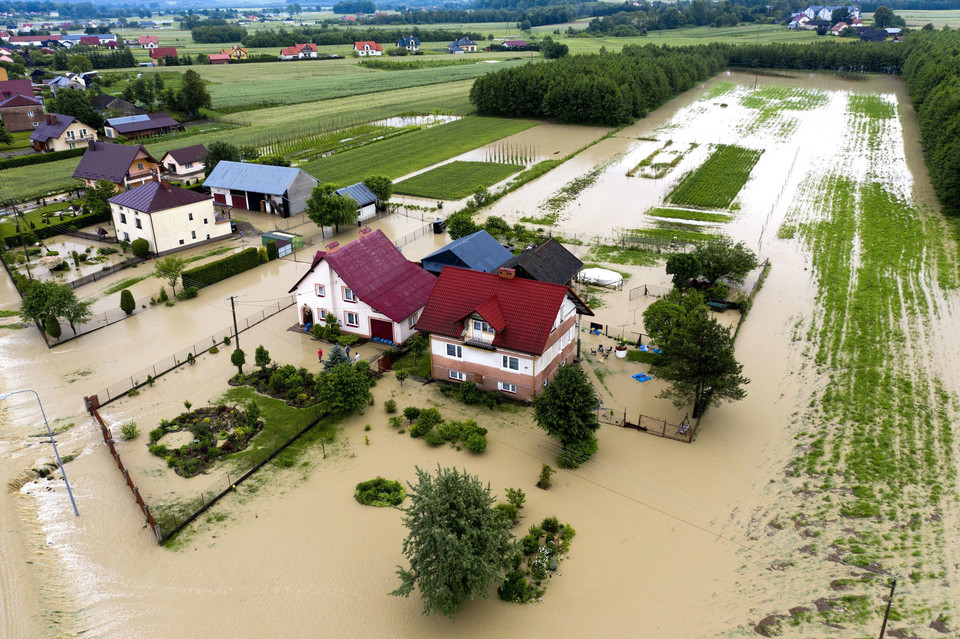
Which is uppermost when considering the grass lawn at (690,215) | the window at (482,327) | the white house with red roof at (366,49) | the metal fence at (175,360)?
the white house with red roof at (366,49)

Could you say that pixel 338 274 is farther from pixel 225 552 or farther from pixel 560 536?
pixel 560 536

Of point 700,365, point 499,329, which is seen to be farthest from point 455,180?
point 700,365

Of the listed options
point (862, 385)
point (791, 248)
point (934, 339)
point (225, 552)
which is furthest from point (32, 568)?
point (791, 248)

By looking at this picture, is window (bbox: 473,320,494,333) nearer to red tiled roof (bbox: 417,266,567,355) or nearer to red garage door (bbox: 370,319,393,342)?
red tiled roof (bbox: 417,266,567,355)

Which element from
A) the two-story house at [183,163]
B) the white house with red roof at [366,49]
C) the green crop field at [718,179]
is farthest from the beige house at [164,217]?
the white house with red roof at [366,49]

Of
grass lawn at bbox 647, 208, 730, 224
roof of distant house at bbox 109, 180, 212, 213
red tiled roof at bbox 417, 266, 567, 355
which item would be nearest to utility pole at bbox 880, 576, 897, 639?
red tiled roof at bbox 417, 266, 567, 355

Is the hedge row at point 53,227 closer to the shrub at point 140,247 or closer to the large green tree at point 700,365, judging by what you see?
the shrub at point 140,247

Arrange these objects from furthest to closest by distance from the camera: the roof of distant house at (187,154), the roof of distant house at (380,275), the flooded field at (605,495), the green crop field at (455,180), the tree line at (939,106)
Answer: the roof of distant house at (187,154)
the green crop field at (455,180)
the tree line at (939,106)
the roof of distant house at (380,275)
the flooded field at (605,495)
